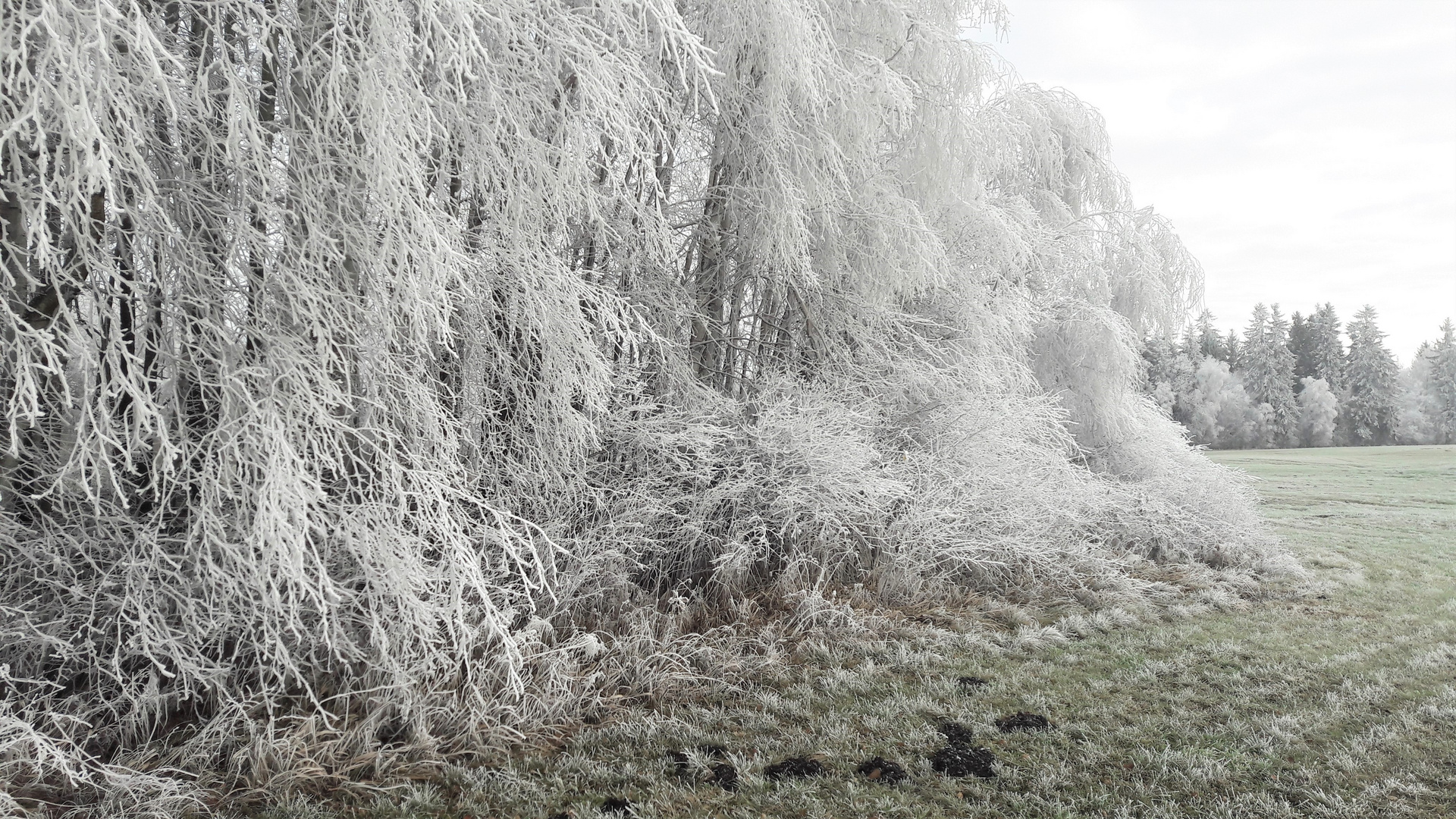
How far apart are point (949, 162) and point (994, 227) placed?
1.26m

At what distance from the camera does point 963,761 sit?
323cm

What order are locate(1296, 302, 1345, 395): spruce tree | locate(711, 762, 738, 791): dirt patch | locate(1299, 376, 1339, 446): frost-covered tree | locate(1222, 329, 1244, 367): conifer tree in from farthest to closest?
locate(1222, 329, 1244, 367): conifer tree, locate(1296, 302, 1345, 395): spruce tree, locate(1299, 376, 1339, 446): frost-covered tree, locate(711, 762, 738, 791): dirt patch

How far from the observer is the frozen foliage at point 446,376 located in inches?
103

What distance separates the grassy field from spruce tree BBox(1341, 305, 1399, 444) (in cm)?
3526

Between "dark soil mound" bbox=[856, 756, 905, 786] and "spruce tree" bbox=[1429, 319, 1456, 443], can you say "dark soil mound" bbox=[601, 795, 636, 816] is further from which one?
"spruce tree" bbox=[1429, 319, 1456, 443]

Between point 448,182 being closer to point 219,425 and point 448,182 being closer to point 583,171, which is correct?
point 583,171

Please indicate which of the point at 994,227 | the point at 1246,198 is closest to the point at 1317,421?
the point at 1246,198

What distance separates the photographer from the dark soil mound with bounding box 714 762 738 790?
304 cm

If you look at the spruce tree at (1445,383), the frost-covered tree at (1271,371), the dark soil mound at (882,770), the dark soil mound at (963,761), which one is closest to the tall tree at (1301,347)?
the frost-covered tree at (1271,371)

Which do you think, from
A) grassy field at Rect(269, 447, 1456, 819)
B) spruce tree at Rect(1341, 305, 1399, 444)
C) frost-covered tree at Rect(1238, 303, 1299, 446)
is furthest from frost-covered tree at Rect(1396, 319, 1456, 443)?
grassy field at Rect(269, 447, 1456, 819)

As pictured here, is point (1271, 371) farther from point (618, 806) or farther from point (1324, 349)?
point (618, 806)

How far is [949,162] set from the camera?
5996mm

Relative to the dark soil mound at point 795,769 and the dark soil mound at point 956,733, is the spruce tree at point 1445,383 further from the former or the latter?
the dark soil mound at point 795,769

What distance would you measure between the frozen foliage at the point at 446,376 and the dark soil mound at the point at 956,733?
1.39m
